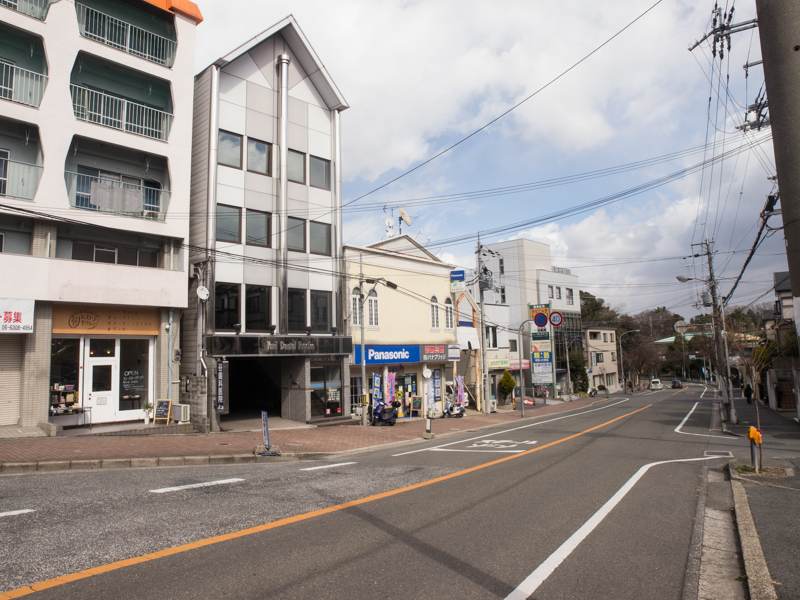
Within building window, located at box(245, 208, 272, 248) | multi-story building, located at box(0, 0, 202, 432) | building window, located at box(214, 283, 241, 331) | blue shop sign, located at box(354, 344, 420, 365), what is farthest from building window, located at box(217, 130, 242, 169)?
blue shop sign, located at box(354, 344, 420, 365)

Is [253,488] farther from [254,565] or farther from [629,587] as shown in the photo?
[629,587]

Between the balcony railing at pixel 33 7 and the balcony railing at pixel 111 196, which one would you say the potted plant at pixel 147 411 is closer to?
the balcony railing at pixel 111 196

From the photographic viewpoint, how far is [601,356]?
214ft

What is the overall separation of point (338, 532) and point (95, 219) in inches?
576

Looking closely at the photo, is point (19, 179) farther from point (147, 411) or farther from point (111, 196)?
point (147, 411)

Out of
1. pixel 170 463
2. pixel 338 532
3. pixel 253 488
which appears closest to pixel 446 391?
pixel 170 463

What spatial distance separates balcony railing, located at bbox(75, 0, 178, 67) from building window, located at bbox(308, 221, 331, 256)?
806 centimetres

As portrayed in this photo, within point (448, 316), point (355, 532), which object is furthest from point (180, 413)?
point (448, 316)

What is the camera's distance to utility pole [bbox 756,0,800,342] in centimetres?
1752

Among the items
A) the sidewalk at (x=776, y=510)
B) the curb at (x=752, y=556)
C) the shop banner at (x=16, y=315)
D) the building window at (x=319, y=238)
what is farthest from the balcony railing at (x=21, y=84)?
the sidewalk at (x=776, y=510)

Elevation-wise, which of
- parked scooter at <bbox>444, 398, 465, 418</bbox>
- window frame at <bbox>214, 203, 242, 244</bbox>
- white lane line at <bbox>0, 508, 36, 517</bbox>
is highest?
window frame at <bbox>214, 203, 242, 244</bbox>

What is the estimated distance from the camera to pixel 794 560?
214 inches

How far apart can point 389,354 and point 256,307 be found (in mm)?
7396

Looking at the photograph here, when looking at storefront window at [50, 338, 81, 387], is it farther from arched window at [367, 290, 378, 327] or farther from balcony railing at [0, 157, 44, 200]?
arched window at [367, 290, 378, 327]
